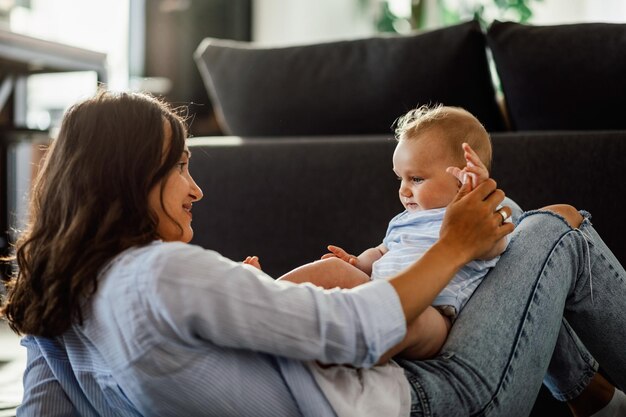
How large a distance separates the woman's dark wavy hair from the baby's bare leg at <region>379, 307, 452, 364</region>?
1.27ft

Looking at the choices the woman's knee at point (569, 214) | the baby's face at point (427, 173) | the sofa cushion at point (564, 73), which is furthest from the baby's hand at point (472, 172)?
the sofa cushion at point (564, 73)

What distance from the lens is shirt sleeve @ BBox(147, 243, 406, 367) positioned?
92 cm

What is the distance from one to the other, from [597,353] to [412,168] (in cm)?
46

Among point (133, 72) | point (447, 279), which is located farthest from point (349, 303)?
point (133, 72)

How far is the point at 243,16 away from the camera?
5.49m

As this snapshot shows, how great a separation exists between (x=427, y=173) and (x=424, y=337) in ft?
1.10

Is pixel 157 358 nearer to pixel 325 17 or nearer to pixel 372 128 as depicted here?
pixel 372 128

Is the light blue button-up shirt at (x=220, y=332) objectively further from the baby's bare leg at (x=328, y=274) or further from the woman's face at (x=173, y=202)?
the baby's bare leg at (x=328, y=274)

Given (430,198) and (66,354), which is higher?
(430,198)

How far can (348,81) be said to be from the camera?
1.84 meters

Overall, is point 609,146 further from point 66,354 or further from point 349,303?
point 66,354

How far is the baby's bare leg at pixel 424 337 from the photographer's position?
1.13m

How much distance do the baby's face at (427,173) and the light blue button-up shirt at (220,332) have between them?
0.42 m

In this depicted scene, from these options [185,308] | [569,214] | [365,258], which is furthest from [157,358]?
[569,214]
